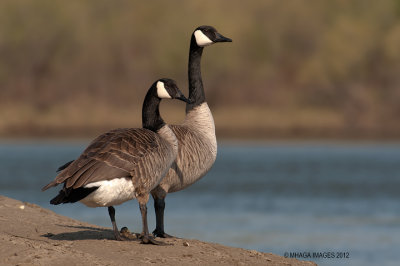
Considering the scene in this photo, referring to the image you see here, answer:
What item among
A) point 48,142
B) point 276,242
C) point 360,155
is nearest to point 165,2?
point 48,142

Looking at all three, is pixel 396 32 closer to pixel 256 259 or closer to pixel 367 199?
pixel 367 199

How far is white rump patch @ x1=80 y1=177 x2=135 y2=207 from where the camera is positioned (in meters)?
8.57

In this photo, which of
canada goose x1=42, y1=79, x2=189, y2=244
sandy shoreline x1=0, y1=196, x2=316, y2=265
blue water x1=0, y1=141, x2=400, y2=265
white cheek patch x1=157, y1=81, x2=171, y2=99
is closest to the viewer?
sandy shoreline x1=0, y1=196, x2=316, y2=265

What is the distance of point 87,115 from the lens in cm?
6381

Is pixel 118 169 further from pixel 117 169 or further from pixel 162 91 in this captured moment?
pixel 162 91

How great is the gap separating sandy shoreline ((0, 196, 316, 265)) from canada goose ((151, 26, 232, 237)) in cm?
69

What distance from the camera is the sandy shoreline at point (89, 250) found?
8.34 meters

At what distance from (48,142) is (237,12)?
21264 mm

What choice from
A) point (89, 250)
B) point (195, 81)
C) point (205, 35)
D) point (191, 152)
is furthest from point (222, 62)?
point (89, 250)

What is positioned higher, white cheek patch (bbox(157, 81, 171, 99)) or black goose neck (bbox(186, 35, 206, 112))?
black goose neck (bbox(186, 35, 206, 112))

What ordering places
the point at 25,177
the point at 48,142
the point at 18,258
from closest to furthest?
the point at 18,258, the point at 25,177, the point at 48,142

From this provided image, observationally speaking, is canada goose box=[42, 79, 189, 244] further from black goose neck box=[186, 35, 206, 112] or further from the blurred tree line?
the blurred tree line

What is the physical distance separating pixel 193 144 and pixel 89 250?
2.48m

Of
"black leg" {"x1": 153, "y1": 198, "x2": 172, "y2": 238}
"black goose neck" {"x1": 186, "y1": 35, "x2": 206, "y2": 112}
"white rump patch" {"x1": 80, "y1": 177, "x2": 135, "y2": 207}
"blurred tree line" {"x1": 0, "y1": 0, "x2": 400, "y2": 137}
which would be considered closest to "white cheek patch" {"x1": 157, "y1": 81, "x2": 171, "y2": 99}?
"black leg" {"x1": 153, "y1": 198, "x2": 172, "y2": 238}
